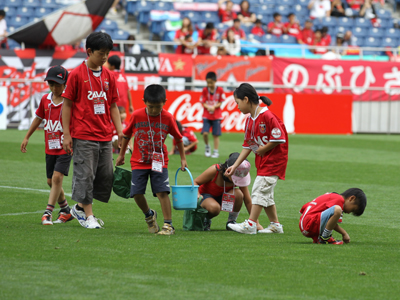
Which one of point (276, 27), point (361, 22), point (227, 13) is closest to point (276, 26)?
point (276, 27)

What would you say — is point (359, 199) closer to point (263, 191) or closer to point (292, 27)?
point (263, 191)

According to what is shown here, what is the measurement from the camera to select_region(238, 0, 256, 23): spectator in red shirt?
2609 centimetres

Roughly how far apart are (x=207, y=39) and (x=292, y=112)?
13.8 feet

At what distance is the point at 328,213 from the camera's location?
5.82 meters

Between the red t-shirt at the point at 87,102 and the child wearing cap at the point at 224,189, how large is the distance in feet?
4.17

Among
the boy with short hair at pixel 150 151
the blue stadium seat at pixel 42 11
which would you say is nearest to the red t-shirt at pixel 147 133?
the boy with short hair at pixel 150 151

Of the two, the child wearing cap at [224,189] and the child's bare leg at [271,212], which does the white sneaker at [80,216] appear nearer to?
the child wearing cap at [224,189]

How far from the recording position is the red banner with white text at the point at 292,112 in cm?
2092

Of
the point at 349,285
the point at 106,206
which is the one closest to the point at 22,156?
the point at 106,206

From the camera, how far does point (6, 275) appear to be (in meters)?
4.30

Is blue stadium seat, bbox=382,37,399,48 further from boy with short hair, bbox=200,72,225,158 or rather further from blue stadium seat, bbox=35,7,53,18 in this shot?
boy with short hair, bbox=200,72,225,158

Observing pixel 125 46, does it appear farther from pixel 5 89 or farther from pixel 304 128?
pixel 304 128

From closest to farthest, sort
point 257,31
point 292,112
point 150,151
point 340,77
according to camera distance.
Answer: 1. point 150,151
2. point 292,112
3. point 340,77
4. point 257,31

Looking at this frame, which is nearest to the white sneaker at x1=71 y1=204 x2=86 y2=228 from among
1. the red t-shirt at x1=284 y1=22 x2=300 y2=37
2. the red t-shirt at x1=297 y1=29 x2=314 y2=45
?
the red t-shirt at x1=297 y1=29 x2=314 y2=45
